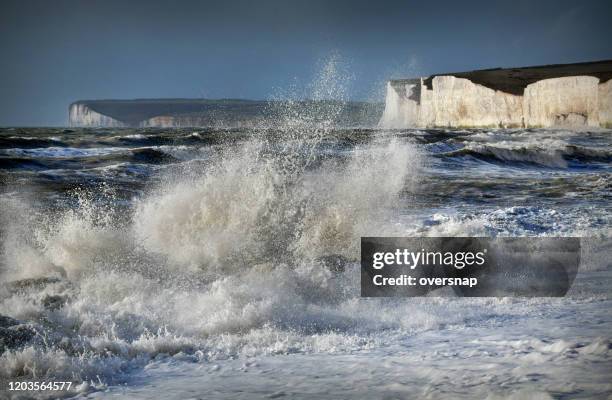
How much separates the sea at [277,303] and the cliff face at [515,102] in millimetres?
31453

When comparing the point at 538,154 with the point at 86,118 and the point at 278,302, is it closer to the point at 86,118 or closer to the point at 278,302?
the point at 278,302

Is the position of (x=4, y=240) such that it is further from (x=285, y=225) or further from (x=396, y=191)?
(x=396, y=191)

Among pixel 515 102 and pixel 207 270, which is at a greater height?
pixel 515 102

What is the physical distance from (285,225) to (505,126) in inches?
1705

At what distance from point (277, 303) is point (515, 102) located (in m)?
44.6

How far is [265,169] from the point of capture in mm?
7438

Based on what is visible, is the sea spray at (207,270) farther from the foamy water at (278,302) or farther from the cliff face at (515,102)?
the cliff face at (515,102)

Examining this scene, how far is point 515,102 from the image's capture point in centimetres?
4566

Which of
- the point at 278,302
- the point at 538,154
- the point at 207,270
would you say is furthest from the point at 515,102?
the point at 278,302

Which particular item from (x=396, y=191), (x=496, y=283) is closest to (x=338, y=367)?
(x=496, y=283)

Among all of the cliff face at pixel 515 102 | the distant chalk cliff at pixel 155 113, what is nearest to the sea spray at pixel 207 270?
the cliff face at pixel 515 102

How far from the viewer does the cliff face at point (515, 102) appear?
38.9 m

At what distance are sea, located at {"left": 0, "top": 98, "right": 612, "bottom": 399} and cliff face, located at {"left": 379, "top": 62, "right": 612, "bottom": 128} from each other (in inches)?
1238

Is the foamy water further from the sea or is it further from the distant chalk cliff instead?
the distant chalk cliff
